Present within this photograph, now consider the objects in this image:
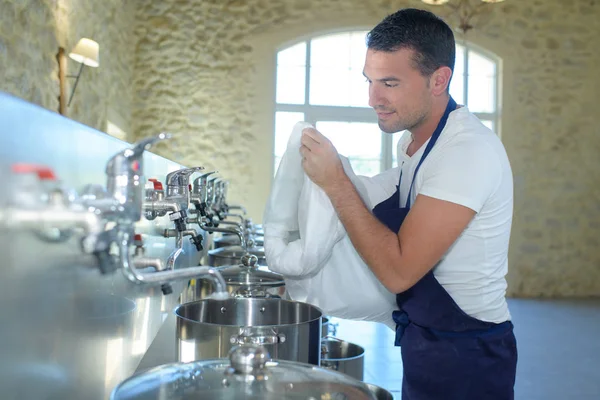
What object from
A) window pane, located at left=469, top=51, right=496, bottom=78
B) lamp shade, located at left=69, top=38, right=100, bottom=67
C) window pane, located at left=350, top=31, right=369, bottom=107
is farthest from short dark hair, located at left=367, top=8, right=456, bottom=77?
window pane, located at left=469, top=51, right=496, bottom=78

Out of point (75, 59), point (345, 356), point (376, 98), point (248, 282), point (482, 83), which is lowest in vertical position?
point (345, 356)

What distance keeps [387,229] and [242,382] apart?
25.5 inches

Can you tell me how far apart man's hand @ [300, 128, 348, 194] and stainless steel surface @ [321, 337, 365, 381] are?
90cm

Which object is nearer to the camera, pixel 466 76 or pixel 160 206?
pixel 160 206

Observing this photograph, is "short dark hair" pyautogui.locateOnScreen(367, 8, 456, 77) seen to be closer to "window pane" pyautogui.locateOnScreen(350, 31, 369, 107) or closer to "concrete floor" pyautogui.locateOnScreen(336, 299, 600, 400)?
"concrete floor" pyautogui.locateOnScreen(336, 299, 600, 400)

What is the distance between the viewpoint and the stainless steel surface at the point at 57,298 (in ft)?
2.39

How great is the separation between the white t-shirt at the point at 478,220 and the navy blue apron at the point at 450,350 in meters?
0.03

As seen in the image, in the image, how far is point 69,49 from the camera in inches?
197

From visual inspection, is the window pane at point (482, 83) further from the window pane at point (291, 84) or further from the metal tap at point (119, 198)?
the metal tap at point (119, 198)

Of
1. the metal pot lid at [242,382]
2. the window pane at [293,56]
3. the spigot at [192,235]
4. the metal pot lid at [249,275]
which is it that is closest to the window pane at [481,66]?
the window pane at [293,56]

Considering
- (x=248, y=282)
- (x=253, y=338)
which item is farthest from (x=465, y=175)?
(x=248, y=282)

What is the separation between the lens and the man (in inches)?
54.0

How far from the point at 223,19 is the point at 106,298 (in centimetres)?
689

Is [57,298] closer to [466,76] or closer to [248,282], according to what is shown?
[248,282]
